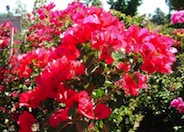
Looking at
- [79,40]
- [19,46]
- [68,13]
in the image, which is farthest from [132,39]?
[19,46]

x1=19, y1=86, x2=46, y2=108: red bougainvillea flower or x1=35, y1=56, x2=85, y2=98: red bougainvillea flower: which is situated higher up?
x1=35, y1=56, x2=85, y2=98: red bougainvillea flower

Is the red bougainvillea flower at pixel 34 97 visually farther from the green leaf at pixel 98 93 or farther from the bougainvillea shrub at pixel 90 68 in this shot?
the green leaf at pixel 98 93

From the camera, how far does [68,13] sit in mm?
3133

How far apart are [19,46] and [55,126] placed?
6.98 ft

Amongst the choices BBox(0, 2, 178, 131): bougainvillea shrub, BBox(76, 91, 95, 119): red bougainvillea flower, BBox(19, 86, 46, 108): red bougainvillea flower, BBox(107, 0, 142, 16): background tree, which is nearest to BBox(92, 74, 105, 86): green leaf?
BBox(0, 2, 178, 131): bougainvillea shrub

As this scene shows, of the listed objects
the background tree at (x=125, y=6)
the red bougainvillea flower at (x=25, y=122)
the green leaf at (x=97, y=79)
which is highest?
the background tree at (x=125, y=6)

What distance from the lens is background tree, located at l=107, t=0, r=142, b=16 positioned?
34.6 metres

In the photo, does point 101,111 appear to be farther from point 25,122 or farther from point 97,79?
point 25,122

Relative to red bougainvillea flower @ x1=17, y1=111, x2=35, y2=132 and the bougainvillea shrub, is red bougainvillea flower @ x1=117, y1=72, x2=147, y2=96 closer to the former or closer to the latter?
the bougainvillea shrub

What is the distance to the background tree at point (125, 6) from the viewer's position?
1362 inches

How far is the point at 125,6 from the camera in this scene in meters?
34.6

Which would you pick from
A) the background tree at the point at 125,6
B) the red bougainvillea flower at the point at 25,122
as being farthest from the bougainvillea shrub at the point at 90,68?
the background tree at the point at 125,6

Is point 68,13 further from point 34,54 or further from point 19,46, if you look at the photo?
point 34,54

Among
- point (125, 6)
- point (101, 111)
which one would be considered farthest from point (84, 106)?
point (125, 6)
